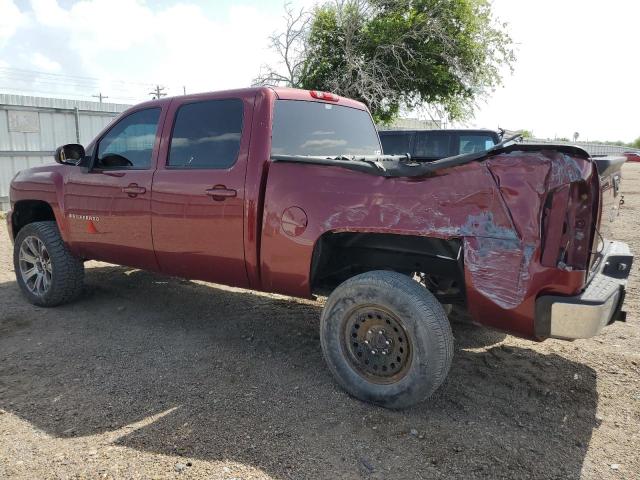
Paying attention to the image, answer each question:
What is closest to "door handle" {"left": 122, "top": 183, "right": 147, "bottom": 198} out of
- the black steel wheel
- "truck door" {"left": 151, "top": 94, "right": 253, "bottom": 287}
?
"truck door" {"left": 151, "top": 94, "right": 253, "bottom": 287}

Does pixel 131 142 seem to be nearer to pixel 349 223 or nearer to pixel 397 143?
pixel 349 223

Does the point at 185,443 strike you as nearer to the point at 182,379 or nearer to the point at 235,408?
the point at 235,408

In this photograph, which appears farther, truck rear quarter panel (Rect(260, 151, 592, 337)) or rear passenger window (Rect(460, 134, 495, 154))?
rear passenger window (Rect(460, 134, 495, 154))

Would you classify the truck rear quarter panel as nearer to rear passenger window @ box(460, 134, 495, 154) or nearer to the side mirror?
the side mirror

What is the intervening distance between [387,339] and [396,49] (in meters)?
14.8

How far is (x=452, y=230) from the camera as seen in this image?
2.78m

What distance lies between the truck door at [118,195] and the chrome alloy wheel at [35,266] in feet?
1.69

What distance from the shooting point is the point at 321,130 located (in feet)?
13.3

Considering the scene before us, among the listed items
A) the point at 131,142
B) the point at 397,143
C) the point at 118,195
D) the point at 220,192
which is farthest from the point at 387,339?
the point at 397,143

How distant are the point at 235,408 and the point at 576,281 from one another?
2.08 meters

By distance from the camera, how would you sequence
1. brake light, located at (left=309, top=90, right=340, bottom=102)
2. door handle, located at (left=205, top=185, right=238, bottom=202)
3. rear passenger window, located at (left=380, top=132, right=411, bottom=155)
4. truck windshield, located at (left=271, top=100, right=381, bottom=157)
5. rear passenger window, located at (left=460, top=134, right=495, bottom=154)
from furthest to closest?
rear passenger window, located at (left=380, top=132, right=411, bottom=155), rear passenger window, located at (left=460, top=134, right=495, bottom=154), brake light, located at (left=309, top=90, right=340, bottom=102), truck windshield, located at (left=271, top=100, right=381, bottom=157), door handle, located at (left=205, top=185, right=238, bottom=202)

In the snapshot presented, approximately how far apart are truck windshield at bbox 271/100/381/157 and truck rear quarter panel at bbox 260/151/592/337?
1.74 ft

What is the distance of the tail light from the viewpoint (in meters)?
2.55

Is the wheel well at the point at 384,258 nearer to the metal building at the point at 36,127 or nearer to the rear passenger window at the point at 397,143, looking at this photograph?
the rear passenger window at the point at 397,143
